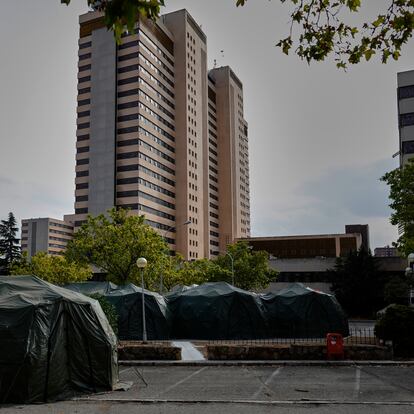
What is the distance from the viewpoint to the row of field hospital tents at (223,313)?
25234mm

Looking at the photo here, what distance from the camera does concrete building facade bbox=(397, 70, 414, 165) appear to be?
188 feet

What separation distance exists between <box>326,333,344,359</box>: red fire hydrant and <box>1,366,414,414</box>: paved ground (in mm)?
A: 1076

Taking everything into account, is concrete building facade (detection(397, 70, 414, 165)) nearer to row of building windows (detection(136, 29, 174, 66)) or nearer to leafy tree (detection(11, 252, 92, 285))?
leafy tree (detection(11, 252, 92, 285))

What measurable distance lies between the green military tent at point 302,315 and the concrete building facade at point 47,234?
13705 cm

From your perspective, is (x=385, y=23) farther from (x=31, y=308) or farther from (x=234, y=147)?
(x=234, y=147)

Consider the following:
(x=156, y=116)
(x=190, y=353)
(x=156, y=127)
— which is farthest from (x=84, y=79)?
(x=190, y=353)

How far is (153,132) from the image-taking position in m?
99.8

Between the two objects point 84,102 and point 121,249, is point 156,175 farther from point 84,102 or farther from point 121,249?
point 121,249

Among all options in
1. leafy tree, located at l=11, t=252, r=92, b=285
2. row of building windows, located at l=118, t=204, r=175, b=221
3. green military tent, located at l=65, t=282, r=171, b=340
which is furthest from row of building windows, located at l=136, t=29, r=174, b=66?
green military tent, located at l=65, t=282, r=171, b=340

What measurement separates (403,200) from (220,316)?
1326 centimetres

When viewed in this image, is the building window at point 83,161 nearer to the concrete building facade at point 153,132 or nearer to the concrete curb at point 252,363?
the concrete building facade at point 153,132

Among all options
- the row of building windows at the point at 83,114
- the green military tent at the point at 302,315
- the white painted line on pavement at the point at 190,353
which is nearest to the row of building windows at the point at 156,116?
the row of building windows at the point at 83,114

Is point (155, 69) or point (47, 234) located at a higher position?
point (155, 69)

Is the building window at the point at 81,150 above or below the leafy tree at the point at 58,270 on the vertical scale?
above
